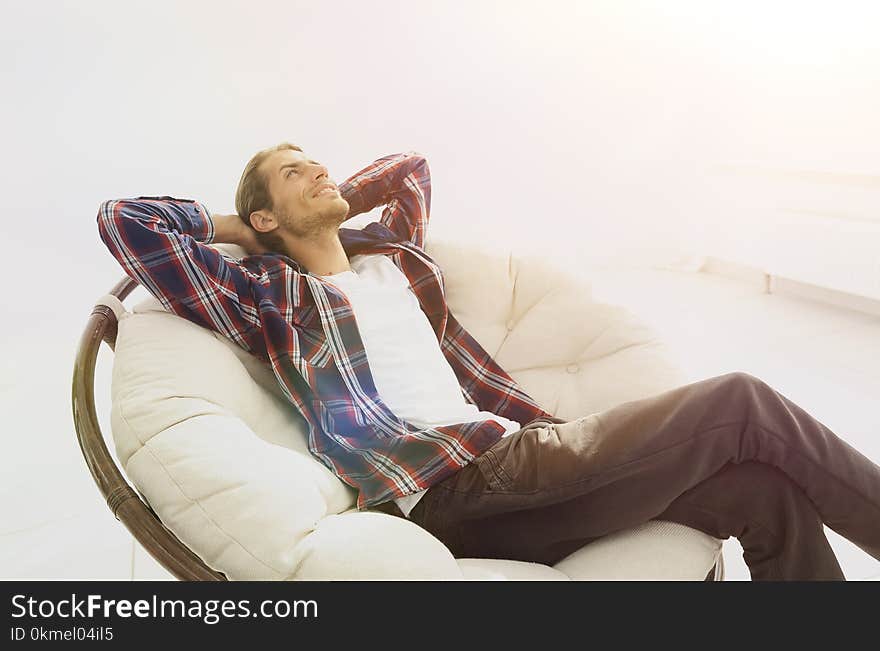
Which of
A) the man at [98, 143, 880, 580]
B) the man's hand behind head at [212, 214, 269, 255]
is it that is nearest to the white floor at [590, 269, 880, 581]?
the man at [98, 143, 880, 580]

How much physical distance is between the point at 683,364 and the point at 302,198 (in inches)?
51.5

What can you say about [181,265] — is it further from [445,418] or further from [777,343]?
[777,343]

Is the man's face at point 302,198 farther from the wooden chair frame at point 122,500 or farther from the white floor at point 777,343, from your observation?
the white floor at point 777,343

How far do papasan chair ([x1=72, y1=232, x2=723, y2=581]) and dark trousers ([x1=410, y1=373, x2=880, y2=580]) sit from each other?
55mm

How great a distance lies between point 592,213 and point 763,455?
297 cm

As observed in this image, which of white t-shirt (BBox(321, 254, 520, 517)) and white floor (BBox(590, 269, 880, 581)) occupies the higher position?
white t-shirt (BBox(321, 254, 520, 517))

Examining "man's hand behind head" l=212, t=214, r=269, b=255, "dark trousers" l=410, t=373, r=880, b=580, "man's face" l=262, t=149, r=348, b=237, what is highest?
"man's face" l=262, t=149, r=348, b=237

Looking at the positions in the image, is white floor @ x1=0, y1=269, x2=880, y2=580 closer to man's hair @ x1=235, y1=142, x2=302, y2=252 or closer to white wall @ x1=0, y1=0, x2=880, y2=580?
white wall @ x1=0, y1=0, x2=880, y2=580

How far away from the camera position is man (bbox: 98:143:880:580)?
4.49ft

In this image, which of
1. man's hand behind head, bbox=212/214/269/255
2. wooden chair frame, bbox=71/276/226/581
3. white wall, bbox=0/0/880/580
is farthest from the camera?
white wall, bbox=0/0/880/580

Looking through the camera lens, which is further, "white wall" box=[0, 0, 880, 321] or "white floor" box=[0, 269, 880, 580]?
"white wall" box=[0, 0, 880, 321]

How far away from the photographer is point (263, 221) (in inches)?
72.7

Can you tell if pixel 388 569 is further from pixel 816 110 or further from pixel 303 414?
pixel 816 110

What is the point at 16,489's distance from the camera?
95.2 inches
